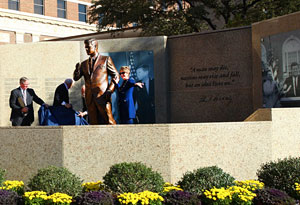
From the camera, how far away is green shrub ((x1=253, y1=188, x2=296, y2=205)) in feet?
21.4

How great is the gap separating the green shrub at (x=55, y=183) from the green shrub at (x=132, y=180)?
0.47m

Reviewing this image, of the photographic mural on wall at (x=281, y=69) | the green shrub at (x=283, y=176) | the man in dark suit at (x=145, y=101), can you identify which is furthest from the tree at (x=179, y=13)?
the green shrub at (x=283, y=176)

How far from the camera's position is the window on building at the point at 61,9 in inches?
1957

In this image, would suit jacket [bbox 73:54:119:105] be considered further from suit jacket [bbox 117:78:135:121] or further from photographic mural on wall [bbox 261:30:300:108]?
photographic mural on wall [bbox 261:30:300:108]

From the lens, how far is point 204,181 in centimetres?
711

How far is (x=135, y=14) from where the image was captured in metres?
27.0

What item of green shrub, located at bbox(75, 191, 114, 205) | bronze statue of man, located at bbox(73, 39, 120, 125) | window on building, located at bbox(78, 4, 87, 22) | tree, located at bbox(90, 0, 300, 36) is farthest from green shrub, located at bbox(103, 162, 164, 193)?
window on building, located at bbox(78, 4, 87, 22)

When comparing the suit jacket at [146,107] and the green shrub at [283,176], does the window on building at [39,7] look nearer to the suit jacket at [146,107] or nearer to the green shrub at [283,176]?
the suit jacket at [146,107]

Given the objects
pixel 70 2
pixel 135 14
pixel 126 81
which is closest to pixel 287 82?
pixel 126 81

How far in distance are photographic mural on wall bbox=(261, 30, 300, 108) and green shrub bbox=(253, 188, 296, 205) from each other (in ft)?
22.3

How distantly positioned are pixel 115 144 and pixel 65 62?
9.23 metres

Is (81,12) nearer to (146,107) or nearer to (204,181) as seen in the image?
(146,107)

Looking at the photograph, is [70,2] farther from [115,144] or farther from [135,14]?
[115,144]

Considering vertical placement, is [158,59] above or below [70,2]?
below
